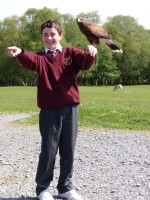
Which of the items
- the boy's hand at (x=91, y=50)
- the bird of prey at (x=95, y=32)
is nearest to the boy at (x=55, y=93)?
the boy's hand at (x=91, y=50)

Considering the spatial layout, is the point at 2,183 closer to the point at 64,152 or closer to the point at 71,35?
the point at 64,152

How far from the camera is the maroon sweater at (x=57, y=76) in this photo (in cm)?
553

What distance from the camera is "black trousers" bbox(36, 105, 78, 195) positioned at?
18.3 ft

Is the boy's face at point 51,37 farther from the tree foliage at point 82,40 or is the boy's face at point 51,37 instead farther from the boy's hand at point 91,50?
the tree foliage at point 82,40

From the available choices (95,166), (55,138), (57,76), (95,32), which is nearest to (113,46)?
(95,32)

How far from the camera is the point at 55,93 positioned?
5.55 meters

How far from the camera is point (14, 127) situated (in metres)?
14.9

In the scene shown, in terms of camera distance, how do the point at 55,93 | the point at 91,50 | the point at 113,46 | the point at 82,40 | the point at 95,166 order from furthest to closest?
the point at 82,40, the point at 95,166, the point at 55,93, the point at 91,50, the point at 113,46

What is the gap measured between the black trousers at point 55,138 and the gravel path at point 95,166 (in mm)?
493

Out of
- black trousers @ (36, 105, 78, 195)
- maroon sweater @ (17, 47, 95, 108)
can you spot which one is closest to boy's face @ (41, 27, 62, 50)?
maroon sweater @ (17, 47, 95, 108)

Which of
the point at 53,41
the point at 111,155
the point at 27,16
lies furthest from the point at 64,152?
the point at 27,16

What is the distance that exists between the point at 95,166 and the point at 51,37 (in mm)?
3354

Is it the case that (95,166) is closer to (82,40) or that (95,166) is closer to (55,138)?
(55,138)

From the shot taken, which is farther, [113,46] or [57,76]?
[57,76]
